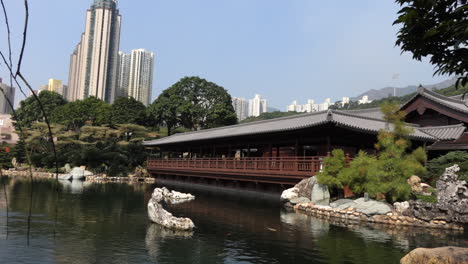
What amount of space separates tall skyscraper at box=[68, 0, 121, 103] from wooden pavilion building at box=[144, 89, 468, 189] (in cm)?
6797

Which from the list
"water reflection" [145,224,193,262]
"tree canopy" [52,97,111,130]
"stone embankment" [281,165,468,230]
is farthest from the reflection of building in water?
"stone embankment" [281,165,468,230]

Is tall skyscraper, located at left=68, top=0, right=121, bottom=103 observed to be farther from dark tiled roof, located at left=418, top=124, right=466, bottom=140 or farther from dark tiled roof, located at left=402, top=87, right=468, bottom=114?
dark tiled roof, located at left=418, top=124, right=466, bottom=140

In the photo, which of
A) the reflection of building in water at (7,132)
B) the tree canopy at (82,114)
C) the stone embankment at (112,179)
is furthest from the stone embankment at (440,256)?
→ the reflection of building in water at (7,132)

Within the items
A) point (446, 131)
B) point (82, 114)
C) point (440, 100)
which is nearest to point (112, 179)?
point (82, 114)

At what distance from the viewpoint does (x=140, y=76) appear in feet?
352

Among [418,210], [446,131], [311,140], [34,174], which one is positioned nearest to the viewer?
[418,210]

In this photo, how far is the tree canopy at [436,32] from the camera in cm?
553

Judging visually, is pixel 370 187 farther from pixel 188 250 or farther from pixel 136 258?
pixel 136 258

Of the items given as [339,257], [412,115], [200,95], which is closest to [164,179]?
[200,95]

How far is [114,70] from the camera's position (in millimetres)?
98312

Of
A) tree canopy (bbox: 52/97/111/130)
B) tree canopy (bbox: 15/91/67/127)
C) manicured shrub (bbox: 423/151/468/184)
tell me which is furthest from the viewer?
tree canopy (bbox: 15/91/67/127)

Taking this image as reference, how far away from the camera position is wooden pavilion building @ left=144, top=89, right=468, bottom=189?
70.0 ft

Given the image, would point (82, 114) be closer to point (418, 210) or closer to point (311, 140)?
point (311, 140)

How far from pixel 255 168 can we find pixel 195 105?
32.1m
